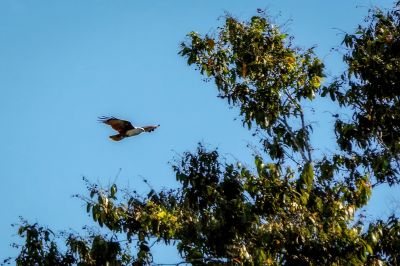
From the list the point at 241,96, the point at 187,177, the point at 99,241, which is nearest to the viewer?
the point at 99,241

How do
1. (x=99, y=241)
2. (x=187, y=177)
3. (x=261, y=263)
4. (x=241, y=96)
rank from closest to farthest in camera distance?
(x=261, y=263) → (x=99, y=241) → (x=187, y=177) → (x=241, y=96)

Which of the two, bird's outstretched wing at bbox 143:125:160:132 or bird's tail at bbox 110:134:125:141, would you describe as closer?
bird's tail at bbox 110:134:125:141

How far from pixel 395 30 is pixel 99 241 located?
607 cm

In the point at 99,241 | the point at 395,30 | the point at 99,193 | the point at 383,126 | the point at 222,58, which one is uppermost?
the point at 222,58

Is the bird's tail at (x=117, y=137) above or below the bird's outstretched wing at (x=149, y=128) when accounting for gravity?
below

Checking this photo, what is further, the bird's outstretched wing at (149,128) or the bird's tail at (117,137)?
the bird's outstretched wing at (149,128)

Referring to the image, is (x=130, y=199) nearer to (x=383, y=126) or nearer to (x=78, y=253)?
(x=78, y=253)

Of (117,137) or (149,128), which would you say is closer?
(117,137)

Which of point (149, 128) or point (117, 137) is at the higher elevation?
point (149, 128)

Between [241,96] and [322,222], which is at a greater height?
[241,96]

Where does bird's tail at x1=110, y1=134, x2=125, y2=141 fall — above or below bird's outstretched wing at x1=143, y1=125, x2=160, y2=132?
below

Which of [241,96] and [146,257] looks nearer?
[146,257]

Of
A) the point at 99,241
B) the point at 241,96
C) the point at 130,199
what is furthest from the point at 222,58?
the point at 99,241

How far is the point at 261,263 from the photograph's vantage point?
422 inches
